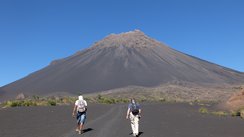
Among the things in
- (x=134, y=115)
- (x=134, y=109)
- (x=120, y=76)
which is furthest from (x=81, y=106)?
(x=120, y=76)

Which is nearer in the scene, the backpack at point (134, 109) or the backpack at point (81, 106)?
the backpack at point (134, 109)

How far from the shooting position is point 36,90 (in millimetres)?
166750

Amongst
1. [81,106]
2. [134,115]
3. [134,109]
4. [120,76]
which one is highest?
[120,76]

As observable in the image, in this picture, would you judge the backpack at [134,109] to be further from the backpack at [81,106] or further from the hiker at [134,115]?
the backpack at [81,106]

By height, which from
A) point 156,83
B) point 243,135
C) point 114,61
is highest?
point 114,61

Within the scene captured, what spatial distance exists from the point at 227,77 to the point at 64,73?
6818 cm

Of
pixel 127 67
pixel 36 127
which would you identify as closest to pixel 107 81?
pixel 127 67

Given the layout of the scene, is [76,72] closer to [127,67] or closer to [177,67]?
[127,67]

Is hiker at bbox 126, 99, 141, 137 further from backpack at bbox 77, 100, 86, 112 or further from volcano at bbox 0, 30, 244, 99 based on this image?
volcano at bbox 0, 30, 244, 99

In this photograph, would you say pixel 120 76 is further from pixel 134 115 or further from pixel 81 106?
pixel 134 115

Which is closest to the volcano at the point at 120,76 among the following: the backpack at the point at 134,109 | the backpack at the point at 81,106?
the backpack at the point at 81,106

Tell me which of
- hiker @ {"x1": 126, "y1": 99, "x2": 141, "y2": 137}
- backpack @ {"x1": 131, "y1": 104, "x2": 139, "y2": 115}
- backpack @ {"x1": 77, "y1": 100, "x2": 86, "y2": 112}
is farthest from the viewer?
backpack @ {"x1": 77, "y1": 100, "x2": 86, "y2": 112}

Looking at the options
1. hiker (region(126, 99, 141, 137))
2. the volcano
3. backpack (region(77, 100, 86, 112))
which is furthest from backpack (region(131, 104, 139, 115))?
the volcano

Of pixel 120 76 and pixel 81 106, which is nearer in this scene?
pixel 81 106
